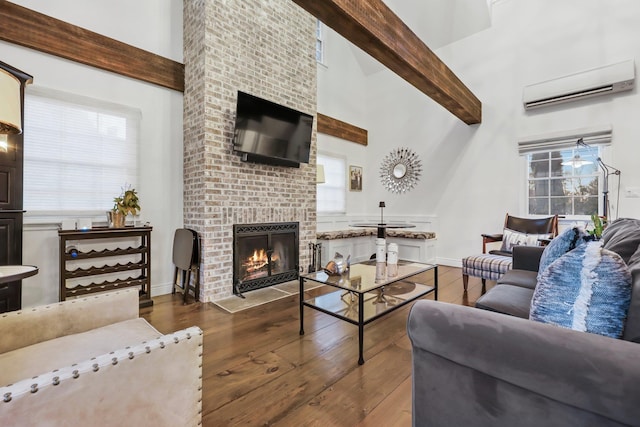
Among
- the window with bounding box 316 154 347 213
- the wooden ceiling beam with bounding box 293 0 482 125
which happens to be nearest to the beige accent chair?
the wooden ceiling beam with bounding box 293 0 482 125

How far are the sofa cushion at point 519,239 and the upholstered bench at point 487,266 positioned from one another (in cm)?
27

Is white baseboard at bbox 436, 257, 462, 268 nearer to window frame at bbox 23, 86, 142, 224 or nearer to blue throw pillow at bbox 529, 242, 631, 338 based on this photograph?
blue throw pillow at bbox 529, 242, 631, 338

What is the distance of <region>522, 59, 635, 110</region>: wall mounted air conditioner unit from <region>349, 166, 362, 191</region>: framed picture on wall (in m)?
2.90

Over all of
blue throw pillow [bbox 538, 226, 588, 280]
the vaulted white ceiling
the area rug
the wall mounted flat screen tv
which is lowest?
the area rug

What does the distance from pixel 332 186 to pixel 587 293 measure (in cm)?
469

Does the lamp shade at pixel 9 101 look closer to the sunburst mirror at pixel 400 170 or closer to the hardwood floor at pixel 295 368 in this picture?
the hardwood floor at pixel 295 368

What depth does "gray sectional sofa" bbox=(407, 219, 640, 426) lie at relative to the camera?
0.72 m

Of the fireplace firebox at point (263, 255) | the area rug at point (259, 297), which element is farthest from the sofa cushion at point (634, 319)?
the fireplace firebox at point (263, 255)

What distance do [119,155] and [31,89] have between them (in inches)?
32.1

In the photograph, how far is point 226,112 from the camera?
3230mm

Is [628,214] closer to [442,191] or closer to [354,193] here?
[442,191]

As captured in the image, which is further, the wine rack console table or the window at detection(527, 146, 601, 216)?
the window at detection(527, 146, 601, 216)

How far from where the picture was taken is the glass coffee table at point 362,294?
6.64ft

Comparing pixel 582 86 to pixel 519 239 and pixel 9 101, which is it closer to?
pixel 519 239
